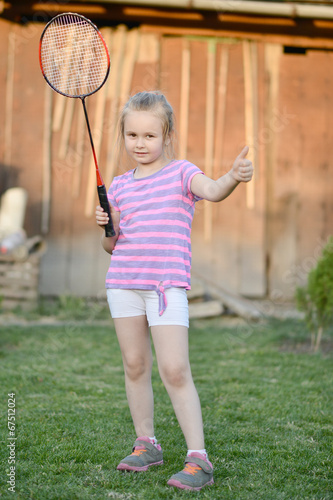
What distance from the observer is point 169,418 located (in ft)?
9.66

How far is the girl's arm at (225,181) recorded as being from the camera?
1999 millimetres

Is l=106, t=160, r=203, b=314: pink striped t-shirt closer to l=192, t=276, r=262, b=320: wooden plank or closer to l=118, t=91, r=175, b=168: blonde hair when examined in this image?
l=118, t=91, r=175, b=168: blonde hair

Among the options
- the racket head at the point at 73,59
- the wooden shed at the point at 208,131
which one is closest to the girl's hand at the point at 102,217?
the racket head at the point at 73,59

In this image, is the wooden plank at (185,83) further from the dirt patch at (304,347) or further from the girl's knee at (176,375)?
the girl's knee at (176,375)

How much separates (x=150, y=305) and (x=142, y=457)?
0.61 meters

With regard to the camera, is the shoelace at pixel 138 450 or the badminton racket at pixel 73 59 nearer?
the shoelace at pixel 138 450

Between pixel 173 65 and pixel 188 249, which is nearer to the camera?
pixel 188 249

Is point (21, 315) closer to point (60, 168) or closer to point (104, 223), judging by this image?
point (60, 168)

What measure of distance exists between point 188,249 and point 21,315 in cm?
388

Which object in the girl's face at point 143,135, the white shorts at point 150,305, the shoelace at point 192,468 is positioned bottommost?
the shoelace at point 192,468

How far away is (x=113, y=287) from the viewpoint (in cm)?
234

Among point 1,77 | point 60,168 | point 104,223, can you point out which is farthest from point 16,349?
point 1,77

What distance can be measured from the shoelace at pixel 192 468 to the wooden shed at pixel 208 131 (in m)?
4.91

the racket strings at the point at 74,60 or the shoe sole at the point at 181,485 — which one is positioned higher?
the racket strings at the point at 74,60
